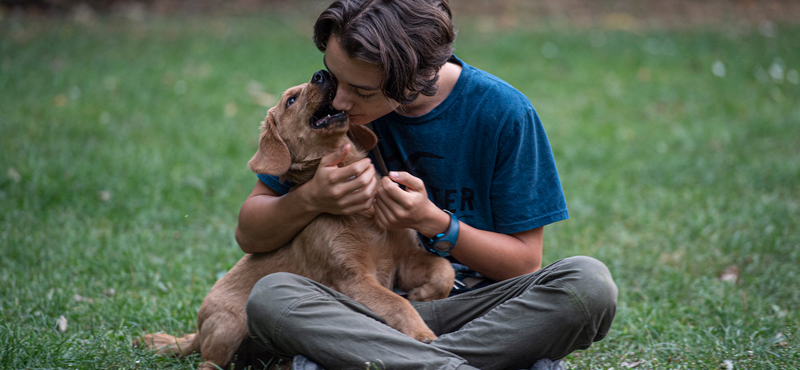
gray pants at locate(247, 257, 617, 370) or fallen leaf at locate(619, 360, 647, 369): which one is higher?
gray pants at locate(247, 257, 617, 370)

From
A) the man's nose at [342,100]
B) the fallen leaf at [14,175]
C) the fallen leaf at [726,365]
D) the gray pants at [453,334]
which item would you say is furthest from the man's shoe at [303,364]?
the fallen leaf at [14,175]

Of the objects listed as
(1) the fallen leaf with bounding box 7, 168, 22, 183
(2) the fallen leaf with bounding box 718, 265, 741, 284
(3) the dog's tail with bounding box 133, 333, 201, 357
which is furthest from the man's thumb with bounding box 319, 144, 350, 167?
(1) the fallen leaf with bounding box 7, 168, 22, 183

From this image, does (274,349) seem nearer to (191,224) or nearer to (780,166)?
(191,224)

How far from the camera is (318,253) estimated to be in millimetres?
2863

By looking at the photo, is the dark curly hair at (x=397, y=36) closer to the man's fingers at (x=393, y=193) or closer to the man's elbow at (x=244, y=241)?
the man's fingers at (x=393, y=193)

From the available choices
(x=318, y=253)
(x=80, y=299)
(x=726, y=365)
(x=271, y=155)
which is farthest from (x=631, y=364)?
(x=80, y=299)

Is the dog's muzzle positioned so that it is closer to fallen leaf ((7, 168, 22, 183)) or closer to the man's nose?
the man's nose

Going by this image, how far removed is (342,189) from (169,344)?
1.21 meters

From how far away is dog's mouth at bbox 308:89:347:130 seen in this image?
2.81 m

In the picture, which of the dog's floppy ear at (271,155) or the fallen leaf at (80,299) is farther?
the fallen leaf at (80,299)

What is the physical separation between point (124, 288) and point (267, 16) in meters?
11.1

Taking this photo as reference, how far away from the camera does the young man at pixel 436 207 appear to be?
249cm

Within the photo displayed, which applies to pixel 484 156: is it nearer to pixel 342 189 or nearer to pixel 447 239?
pixel 447 239

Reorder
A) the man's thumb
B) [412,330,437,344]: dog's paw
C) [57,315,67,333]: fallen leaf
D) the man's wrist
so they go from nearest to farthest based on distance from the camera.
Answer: [412,330,437,344]: dog's paw, the man's wrist, the man's thumb, [57,315,67,333]: fallen leaf
